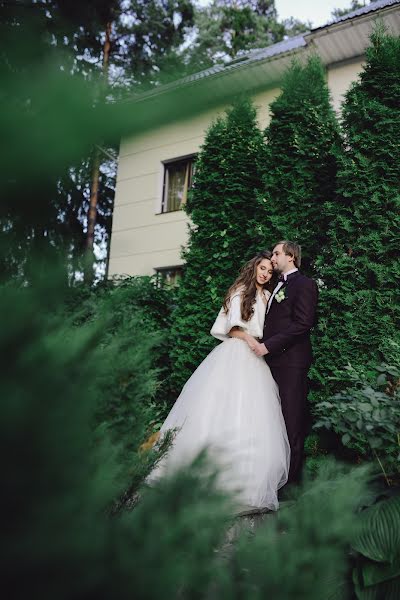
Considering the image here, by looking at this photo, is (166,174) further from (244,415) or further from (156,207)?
(244,415)

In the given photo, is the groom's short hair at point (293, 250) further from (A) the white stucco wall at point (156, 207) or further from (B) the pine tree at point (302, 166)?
(A) the white stucco wall at point (156, 207)

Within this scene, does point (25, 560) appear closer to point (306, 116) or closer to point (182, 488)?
point (182, 488)

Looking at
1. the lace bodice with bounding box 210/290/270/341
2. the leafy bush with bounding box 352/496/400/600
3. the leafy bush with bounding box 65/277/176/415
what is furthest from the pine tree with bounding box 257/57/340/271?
the leafy bush with bounding box 65/277/176/415

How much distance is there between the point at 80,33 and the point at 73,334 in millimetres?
377

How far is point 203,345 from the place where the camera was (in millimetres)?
5895

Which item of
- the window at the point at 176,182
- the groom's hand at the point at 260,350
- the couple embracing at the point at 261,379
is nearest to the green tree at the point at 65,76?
the couple embracing at the point at 261,379

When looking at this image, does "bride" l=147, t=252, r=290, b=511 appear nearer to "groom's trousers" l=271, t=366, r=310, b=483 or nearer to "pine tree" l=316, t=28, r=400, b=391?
"groom's trousers" l=271, t=366, r=310, b=483

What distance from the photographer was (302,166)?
5.66 meters

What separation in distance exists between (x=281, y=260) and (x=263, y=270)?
229 mm

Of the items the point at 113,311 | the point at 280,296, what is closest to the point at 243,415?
the point at 280,296

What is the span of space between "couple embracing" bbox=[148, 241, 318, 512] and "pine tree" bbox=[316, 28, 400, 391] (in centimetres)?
32

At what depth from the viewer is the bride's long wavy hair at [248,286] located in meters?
4.73

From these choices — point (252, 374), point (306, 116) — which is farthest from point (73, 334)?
point (306, 116)

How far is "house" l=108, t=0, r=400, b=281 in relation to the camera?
56 centimetres
